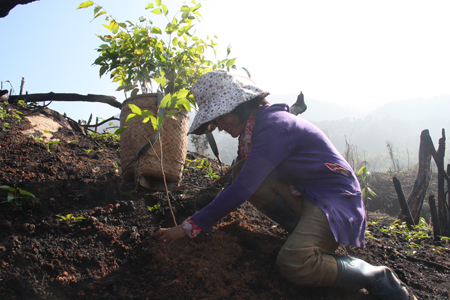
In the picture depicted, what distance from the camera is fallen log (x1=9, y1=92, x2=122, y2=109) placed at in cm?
321

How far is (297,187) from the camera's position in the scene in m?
1.56

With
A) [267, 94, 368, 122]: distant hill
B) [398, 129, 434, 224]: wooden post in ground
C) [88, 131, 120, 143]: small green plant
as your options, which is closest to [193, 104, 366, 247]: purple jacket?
[398, 129, 434, 224]: wooden post in ground

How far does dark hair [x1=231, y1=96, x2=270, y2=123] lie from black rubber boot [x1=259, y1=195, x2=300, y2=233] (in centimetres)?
58

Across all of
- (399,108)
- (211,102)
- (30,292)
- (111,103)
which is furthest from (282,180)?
(399,108)

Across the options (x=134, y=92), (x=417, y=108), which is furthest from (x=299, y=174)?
(x=417, y=108)

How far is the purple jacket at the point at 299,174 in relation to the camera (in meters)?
1.32

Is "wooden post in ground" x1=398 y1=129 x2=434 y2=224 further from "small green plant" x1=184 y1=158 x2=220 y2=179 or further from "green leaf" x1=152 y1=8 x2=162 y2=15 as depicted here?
"green leaf" x1=152 y1=8 x2=162 y2=15

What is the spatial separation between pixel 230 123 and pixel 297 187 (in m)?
0.55

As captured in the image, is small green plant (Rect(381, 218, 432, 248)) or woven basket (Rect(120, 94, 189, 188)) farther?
small green plant (Rect(381, 218, 432, 248))

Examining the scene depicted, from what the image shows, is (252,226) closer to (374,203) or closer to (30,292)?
(30,292)

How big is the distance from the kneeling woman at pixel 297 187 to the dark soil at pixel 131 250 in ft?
0.56

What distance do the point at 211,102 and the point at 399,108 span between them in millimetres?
145879

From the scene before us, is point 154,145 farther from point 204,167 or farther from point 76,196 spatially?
point 204,167

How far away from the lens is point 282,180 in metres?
1.69
